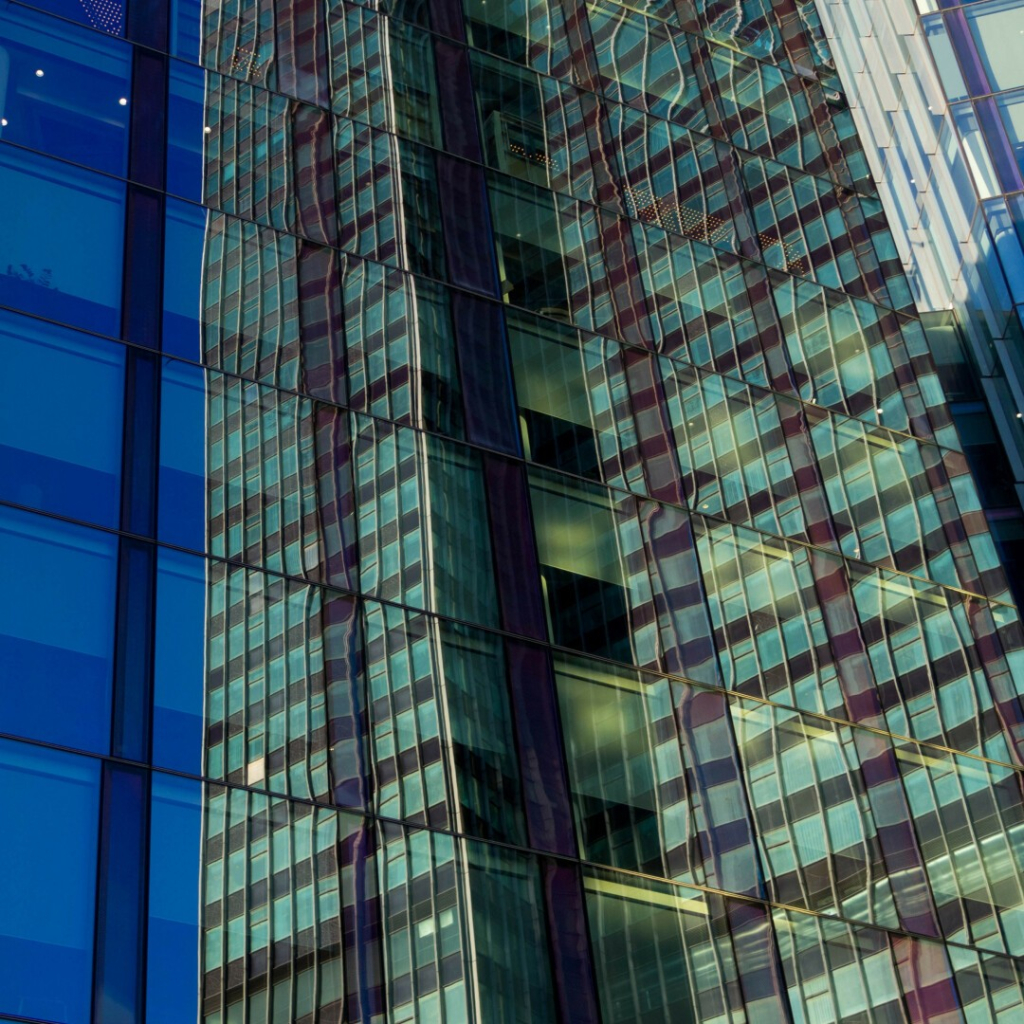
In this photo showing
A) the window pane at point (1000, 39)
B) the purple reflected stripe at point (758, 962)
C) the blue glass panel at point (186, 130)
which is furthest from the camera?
the window pane at point (1000, 39)

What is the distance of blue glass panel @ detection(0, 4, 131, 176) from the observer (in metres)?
21.2

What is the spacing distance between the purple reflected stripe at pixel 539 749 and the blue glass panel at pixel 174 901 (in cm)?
434

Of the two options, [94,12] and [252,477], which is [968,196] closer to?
[94,12]

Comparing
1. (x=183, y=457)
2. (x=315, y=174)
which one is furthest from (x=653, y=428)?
(x=183, y=457)

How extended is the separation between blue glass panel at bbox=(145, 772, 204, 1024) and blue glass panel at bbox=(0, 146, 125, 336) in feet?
21.1

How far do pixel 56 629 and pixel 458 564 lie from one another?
551 centimetres

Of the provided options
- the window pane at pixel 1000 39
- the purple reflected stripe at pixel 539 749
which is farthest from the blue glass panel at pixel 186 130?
the window pane at pixel 1000 39

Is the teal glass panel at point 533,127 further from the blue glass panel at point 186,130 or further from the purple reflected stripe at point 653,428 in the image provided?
the blue glass panel at point 186,130

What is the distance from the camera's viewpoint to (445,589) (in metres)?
20.2

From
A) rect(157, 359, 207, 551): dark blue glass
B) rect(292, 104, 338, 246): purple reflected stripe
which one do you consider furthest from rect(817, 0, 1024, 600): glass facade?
rect(157, 359, 207, 551): dark blue glass

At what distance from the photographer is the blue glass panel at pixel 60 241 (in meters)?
19.6

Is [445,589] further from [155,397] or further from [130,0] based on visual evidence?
[130,0]

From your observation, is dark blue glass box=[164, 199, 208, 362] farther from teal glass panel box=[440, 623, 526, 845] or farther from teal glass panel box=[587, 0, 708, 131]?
teal glass panel box=[587, 0, 708, 131]

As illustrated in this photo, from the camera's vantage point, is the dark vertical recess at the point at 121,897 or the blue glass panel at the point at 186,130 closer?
the dark vertical recess at the point at 121,897
